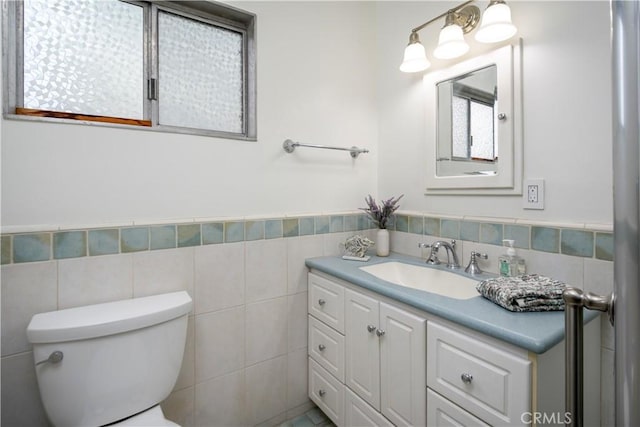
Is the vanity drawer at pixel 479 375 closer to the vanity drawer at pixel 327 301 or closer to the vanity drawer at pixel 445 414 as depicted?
the vanity drawer at pixel 445 414

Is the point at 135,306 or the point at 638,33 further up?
the point at 638,33

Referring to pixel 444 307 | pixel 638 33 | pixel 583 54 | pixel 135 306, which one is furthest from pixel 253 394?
pixel 583 54

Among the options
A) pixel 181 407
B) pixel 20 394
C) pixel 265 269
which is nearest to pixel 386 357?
pixel 265 269

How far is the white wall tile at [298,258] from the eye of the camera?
1.60 m

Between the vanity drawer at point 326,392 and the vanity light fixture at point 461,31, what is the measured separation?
1599mm

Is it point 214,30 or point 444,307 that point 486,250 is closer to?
point 444,307

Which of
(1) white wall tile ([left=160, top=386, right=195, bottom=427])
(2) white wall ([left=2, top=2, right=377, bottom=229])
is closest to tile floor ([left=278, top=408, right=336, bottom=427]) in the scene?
(1) white wall tile ([left=160, top=386, right=195, bottom=427])

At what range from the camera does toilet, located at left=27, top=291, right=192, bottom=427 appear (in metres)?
0.94

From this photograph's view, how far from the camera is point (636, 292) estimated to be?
32 centimetres

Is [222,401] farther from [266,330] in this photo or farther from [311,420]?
[311,420]

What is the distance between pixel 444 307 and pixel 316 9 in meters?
1.65

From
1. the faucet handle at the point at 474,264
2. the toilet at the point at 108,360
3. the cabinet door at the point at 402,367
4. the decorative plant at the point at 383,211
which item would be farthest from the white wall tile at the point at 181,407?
the faucet handle at the point at 474,264

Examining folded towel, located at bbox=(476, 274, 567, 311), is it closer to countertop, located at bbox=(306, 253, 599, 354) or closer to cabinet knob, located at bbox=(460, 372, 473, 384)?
countertop, located at bbox=(306, 253, 599, 354)

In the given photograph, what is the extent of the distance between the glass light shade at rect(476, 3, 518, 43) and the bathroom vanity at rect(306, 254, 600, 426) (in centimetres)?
100
